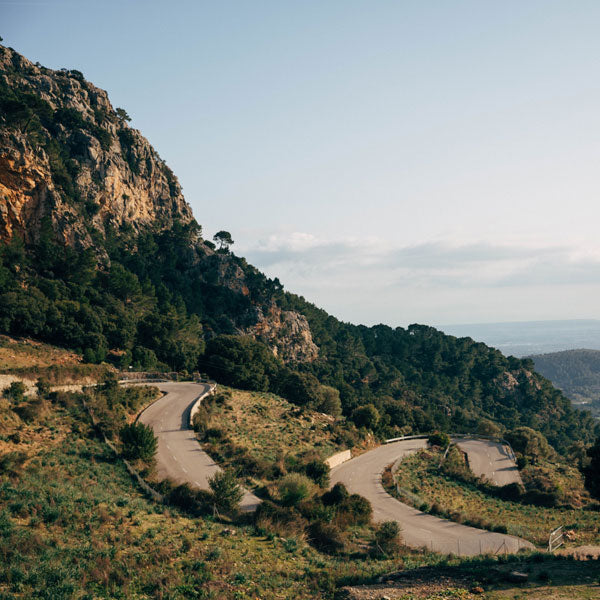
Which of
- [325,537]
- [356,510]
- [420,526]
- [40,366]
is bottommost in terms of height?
[420,526]

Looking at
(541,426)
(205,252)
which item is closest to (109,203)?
(205,252)

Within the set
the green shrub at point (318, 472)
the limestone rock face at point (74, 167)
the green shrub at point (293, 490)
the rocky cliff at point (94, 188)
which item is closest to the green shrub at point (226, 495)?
the green shrub at point (293, 490)

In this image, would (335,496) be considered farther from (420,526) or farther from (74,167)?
(74,167)

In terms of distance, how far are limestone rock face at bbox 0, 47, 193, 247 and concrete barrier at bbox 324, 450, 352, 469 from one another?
64.5 meters

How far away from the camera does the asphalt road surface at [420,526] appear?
2620 centimetres

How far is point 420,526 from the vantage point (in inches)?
1185

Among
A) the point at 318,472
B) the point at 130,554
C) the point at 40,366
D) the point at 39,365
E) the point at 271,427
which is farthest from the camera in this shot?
the point at 271,427

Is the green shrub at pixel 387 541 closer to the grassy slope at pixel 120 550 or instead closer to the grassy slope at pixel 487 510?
the grassy slope at pixel 120 550

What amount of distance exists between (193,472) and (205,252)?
93.0 meters

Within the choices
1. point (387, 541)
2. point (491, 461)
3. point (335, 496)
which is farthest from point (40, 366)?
point (491, 461)

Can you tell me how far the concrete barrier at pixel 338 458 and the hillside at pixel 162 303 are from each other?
13.8 meters

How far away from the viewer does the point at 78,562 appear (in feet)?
50.1

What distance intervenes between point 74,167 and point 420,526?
99.7 metres

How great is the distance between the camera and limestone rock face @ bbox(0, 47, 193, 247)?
73.2 metres
